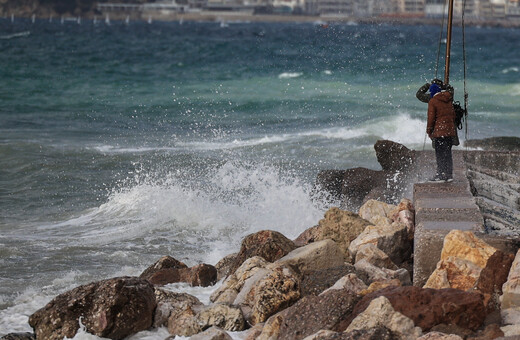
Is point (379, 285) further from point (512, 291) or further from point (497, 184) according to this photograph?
point (497, 184)

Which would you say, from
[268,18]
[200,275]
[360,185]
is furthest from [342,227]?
[268,18]

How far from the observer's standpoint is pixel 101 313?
764cm

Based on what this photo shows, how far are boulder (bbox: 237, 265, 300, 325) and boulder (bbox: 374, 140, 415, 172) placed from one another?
5.42 metres

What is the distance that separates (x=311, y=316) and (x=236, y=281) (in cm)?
145

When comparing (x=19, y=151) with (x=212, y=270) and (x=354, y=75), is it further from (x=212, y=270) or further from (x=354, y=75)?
(x=354, y=75)

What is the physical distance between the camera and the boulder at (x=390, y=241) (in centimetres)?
887

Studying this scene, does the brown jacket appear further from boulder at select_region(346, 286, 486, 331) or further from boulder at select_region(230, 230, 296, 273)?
boulder at select_region(346, 286, 486, 331)

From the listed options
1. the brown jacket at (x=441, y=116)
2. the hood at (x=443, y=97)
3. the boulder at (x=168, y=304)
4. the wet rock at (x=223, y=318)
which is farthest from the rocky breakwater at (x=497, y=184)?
the boulder at (x=168, y=304)

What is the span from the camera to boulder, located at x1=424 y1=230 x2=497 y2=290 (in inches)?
295

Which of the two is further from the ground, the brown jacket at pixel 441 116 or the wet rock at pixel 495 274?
the brown jacket at pixel 441 116

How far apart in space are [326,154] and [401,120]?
570 cm

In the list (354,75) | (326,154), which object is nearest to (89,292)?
(326,154)

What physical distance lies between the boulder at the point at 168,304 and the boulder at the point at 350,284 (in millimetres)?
1278

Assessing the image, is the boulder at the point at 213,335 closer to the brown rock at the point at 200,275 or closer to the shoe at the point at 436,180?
the brown rock at the point at 200,275
